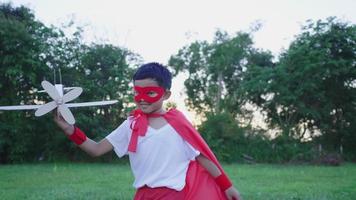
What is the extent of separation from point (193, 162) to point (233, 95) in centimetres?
2586

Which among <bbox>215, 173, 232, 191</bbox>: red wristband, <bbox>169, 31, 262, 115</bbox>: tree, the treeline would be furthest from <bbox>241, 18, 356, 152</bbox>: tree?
<bbox>215, 173, 232, 191</bbox>: red wristband

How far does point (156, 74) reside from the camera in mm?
2891

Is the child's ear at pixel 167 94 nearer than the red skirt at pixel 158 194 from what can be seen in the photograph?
No

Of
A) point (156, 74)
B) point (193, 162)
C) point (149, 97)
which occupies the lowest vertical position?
point (193, 162)

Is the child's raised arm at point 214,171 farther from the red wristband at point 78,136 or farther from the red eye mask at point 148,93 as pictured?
the red wristband at point 78,136

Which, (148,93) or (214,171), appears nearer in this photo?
(148,93)

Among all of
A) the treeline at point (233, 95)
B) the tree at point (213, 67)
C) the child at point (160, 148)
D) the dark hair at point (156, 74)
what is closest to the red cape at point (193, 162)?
the child at point (160, 148)

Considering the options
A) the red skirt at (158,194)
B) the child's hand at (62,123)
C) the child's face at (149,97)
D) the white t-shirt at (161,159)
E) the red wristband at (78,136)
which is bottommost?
the red skirt at (158,194)

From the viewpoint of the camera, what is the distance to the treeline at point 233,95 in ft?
66.1

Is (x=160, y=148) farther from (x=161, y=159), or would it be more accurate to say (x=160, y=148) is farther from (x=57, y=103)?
(x=57, y=103)

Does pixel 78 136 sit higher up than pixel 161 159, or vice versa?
pixel 78 136

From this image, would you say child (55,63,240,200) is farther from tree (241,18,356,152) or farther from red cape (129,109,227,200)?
tree (241,18,356,152)

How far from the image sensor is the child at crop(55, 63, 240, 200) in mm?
2844

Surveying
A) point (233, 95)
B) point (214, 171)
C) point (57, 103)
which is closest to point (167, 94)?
point (214, 171)
